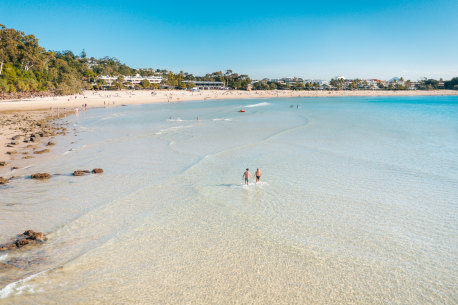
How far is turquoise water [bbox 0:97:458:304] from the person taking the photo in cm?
851

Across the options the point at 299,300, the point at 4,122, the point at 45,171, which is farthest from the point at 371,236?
the point at 4,122

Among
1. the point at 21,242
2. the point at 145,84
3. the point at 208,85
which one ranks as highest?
the point at 208,85

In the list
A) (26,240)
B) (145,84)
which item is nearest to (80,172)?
(26,240)

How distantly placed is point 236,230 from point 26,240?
306 inches

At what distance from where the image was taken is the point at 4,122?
129 feet

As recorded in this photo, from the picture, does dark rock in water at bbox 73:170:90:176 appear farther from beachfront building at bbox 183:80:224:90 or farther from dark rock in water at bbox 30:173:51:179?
beachfront building at bbox 183:80:224:90

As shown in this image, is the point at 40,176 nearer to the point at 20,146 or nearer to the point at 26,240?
the point at 26,240

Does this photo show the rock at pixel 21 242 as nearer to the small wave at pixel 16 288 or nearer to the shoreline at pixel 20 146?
the small wave at pixel 16 288

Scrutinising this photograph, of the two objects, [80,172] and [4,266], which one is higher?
[80,172]

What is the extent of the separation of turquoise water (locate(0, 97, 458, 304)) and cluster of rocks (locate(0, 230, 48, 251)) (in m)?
0.39

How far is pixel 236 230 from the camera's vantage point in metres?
12.1

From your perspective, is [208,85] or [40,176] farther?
[208,85]

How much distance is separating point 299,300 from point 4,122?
45665mm

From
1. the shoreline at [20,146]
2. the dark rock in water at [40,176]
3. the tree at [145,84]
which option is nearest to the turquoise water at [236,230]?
the dark rock in water at [40,176]
